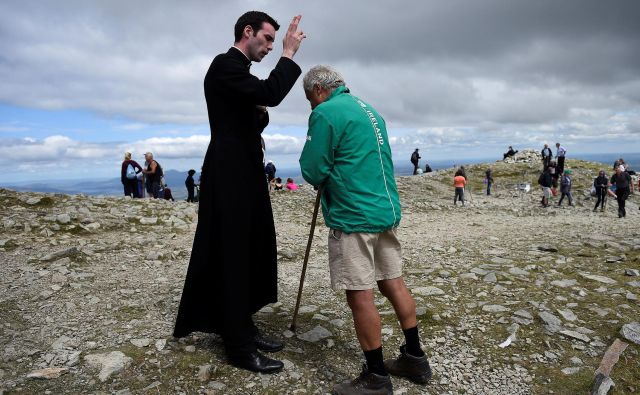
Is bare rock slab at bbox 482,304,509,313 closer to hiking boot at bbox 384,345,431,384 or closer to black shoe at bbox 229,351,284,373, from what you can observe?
hiking boot at bbox 384,345,431,384

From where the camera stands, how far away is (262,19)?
3.91 meters

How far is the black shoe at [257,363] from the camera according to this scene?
4.05 m

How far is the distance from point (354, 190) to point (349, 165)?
22 centimetres

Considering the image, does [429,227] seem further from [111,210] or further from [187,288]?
[187,288]

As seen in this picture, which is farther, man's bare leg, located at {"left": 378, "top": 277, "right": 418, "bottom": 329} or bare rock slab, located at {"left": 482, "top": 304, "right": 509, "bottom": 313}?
bare rock slab, located at {"left": 482, "top": 304, "right": 509, "bottom": 313}

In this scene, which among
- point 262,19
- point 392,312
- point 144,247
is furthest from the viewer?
point 144,247

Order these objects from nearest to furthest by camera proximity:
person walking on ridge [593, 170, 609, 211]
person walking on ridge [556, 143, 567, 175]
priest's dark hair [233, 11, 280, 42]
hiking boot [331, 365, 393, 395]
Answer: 1. hiking boot [331, 365, 393, 395]
2. priest's dark hair [233, 11, 280, 42]
3. person walking on ridge [593, 170, 609, 211]
4. person walking on ridge [556, 143, 567, 175]

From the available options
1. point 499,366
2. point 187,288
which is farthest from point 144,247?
point 499,366

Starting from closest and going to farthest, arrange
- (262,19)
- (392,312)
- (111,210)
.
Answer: (262,19), (392,312), (111,210)

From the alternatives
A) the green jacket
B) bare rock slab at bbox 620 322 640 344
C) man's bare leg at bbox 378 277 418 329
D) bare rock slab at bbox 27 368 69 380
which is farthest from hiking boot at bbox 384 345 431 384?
bare rock slab at bbox 27 368 69 380

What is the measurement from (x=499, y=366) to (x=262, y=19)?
4365mm

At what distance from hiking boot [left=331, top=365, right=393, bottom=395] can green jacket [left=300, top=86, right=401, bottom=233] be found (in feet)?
4.46

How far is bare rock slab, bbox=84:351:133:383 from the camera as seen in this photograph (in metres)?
3.97

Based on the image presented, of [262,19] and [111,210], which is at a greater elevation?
[262,19]
